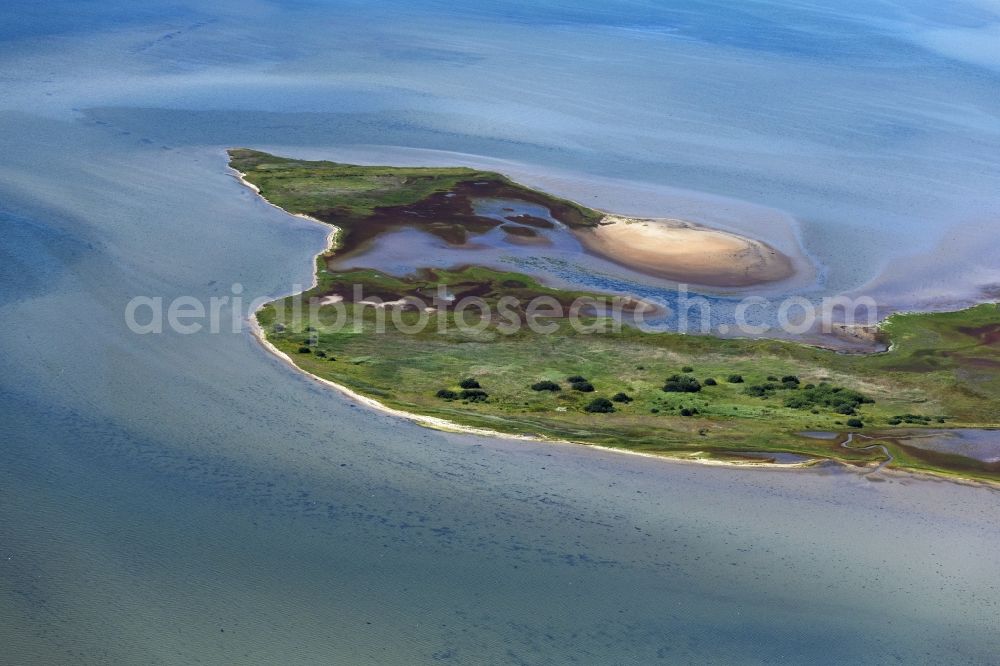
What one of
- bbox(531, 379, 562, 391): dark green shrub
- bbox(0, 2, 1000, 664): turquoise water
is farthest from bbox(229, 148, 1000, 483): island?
bbox(0, 2, 1000, 664): turquoise water

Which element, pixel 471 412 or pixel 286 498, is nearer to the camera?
pixel 286 498

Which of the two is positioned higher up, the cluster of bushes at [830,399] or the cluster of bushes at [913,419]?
the cluster of bushes at [830,399]

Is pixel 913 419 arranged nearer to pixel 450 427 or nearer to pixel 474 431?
pixel 474 431

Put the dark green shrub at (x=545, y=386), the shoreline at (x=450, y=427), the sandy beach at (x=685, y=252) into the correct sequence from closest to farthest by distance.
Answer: the shoreline at (x=450, y=427)
the dark green shrub at (x=545, y=386)
the sandy beach at (x=685, y=252)

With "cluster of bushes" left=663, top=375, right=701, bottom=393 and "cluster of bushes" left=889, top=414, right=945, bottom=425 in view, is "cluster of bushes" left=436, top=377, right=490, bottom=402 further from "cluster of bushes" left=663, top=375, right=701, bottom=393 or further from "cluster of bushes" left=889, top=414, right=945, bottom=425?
"cluster of bushes" left=889, top=414, right=945, bottom=425

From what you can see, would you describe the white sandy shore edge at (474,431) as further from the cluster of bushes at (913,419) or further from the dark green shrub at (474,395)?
the cluster of bushes at (913,419)

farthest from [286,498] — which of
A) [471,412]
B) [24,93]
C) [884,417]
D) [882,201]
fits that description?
[24,93]

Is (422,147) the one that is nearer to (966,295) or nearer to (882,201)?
(882,201)

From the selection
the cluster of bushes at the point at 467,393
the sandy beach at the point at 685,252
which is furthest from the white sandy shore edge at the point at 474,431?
the sandy beach at the point at 685,252
